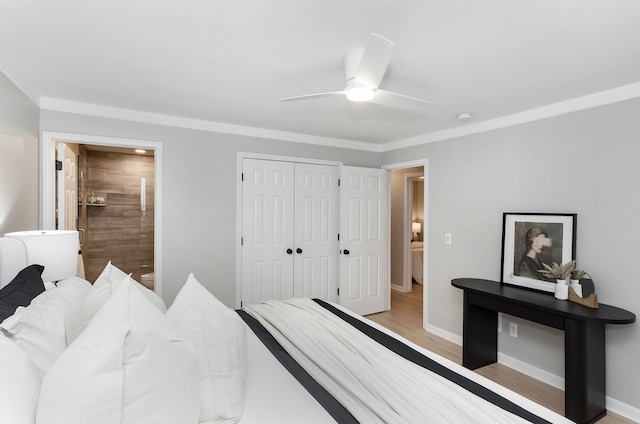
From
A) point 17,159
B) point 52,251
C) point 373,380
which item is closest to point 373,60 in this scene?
point 373,380

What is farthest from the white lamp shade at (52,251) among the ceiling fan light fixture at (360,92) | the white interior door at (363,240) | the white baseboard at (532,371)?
the white baseboard at (532,371)

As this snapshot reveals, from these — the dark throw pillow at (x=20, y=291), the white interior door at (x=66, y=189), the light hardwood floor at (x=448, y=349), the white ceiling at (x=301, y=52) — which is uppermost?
the white ceiling at (x=301, y=52)

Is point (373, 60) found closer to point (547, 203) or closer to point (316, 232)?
point (547, 203)

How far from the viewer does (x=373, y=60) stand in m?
1.60

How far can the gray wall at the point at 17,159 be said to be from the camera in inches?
79.9

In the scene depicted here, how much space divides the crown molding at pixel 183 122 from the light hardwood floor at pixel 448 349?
7.81ft

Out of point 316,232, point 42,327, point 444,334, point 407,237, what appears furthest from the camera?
point 407,237

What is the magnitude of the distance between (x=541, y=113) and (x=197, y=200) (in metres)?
3.38

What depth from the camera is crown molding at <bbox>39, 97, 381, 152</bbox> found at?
2.79 meters

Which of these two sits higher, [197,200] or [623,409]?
[197,200]

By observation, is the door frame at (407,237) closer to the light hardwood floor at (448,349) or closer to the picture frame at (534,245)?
the light hardwood floor at (448,349)

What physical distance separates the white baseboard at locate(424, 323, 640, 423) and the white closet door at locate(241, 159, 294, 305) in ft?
6.37

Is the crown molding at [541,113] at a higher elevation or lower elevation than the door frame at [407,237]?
higher

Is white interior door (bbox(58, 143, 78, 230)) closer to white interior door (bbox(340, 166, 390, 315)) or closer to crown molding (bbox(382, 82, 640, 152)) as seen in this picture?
white interior door (bbox(340, 166, 390, 315))
